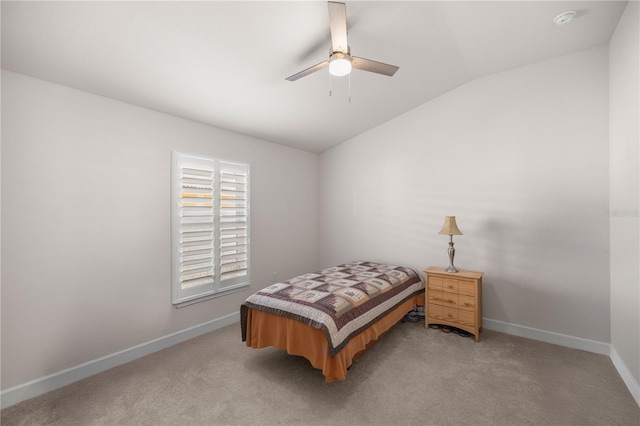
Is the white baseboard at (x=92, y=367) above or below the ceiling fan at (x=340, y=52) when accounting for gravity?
below

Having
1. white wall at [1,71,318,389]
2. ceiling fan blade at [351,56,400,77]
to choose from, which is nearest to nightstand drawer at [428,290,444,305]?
ceiling fan blade at [351,56,400,77]

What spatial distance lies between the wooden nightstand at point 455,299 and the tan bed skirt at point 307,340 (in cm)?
76

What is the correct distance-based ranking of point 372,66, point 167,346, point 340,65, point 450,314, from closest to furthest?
point 340,65 → point 372,66 → point 167,346 → point 450,314

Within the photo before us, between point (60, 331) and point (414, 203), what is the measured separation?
13.3 ft

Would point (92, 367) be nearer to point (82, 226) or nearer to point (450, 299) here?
point (82, 226)

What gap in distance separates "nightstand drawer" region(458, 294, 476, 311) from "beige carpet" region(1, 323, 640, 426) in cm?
40

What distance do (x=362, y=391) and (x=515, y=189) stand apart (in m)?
2.75

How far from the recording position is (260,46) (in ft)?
7.54

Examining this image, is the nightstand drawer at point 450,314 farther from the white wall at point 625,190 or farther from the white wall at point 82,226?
the white wall at point 82,226

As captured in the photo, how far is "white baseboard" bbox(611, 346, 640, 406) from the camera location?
2033mm

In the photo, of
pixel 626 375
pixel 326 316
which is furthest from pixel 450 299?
pixel 326 316

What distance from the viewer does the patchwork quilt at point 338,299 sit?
7.44 ft

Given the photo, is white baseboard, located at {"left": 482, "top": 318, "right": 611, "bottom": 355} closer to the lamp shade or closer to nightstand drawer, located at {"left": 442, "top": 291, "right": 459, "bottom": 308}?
nightstand drawer, located at {"left": 442, "top": 291, "right": 459, "bottom": 308}

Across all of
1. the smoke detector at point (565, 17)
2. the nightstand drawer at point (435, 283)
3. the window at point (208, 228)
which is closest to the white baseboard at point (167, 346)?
the window at point (208, 228)
